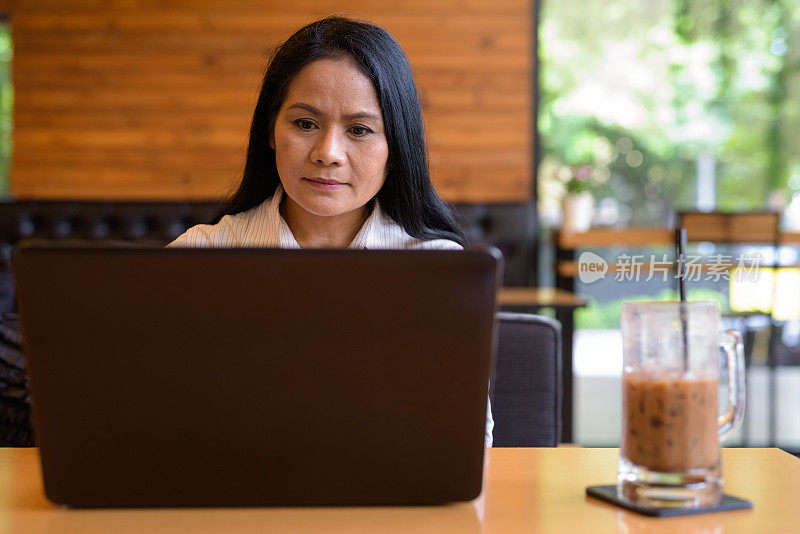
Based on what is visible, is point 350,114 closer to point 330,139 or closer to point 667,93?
point 330,139

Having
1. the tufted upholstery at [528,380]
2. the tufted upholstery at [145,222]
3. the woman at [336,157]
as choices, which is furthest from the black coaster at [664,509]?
the tufted upholstery at [145,222]

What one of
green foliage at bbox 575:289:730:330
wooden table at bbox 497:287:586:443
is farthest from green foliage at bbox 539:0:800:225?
wooden table at bbox 497:287:586:443

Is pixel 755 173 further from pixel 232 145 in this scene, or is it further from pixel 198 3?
pixel 198 3

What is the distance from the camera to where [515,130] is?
4422 millimetres

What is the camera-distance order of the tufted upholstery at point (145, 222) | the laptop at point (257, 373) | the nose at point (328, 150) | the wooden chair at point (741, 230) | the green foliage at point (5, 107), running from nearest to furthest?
1. the laptop at point (257, 373)
2. the nose at point (328, 150)
3. the wooden chair at point (741, 230)
4. the tufted upholstery at point (145, 222)
5. the green foliage at point (5, 107)

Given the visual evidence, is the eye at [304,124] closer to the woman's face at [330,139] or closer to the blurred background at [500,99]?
the woman's face at [330,139]

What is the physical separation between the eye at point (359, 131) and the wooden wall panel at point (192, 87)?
3312mm

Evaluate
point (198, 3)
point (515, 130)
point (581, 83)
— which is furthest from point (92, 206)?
point (581, 83)

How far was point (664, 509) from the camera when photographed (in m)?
0.58

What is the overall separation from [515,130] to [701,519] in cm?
397

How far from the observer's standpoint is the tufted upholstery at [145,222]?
4223 mm

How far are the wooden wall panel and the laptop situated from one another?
3.84m

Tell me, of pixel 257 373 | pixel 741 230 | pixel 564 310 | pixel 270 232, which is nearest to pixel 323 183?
pixel 270 232

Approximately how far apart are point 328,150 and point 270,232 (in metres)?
0.18
